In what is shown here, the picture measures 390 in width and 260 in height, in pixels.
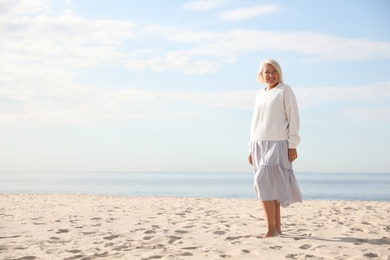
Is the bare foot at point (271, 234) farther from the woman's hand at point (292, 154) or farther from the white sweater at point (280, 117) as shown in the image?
the white sweater at point (280, 117)

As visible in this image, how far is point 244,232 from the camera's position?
18.2 feet

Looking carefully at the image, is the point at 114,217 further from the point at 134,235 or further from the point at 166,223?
the point at 134,235

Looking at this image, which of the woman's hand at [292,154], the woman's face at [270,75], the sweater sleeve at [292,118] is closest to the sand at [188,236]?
the woman's hand at [292,154]

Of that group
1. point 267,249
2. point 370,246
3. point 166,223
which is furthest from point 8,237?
point 370,246

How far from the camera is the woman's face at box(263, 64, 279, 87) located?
508cm

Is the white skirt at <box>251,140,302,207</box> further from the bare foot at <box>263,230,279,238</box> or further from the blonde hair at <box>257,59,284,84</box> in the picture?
the blonde hair at <box>257,59,284,84</box>

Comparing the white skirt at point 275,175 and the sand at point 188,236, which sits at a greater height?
the white skirt at point 275,175

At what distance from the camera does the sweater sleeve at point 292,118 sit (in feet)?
16.0

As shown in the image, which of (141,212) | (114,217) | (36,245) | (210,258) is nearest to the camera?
(210,258)

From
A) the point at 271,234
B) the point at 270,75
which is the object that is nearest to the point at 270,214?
the point at 271,234

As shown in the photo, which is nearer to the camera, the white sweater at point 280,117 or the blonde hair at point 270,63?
the white sweater at point 280,117

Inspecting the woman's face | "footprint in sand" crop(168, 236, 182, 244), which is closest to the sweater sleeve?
the woman's face

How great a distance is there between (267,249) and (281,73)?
201 centimetres

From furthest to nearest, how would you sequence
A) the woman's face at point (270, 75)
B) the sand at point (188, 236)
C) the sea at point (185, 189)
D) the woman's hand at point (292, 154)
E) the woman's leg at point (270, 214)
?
the sea at point (185, 189) < the woman's face at point (270, 75) < the woman's leg at point (270, 214) < the woman's hand at point (292, 154) < the sand at point (188, 236)
